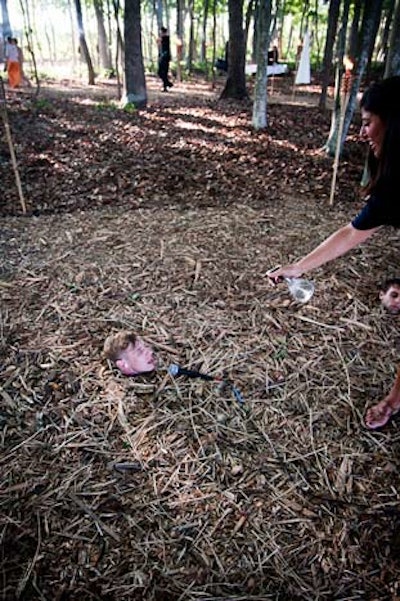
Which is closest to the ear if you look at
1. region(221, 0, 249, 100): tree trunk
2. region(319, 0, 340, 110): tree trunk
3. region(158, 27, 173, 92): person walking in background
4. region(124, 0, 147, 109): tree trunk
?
region(124, 0, 147, 109): tree trunk

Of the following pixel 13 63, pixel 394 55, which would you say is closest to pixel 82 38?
pixel 13 63

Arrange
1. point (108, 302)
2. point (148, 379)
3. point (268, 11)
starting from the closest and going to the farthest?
point (148, 379) → point (108, 302) → point (268, 11)

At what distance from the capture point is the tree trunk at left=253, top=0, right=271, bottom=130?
6.79m

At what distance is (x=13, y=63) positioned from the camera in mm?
12500

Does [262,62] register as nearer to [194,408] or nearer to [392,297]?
[392,297]

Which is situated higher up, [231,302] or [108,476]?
[231,302]

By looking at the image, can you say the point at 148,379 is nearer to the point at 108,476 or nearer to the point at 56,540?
the point at 108,476

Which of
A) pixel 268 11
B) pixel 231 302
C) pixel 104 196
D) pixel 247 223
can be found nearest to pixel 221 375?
pixel 231 302

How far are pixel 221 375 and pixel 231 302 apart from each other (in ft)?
2.37

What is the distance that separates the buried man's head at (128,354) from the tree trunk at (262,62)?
647 centimetres

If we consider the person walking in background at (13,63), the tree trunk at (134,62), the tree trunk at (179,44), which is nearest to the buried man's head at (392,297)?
the tree trunk at (134,62)

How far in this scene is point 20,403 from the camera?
2.34 meters

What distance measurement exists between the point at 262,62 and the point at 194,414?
22.2 feet

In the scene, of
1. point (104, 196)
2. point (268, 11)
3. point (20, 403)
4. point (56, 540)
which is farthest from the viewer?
point (268, 11)
